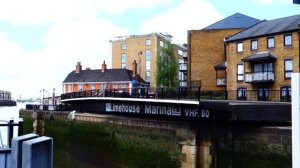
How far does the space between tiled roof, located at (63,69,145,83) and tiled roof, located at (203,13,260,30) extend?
25.3 m

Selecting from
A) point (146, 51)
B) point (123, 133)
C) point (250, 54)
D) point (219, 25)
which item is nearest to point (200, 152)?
point (123, 133)

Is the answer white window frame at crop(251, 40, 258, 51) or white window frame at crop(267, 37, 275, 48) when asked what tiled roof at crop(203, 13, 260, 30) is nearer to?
white window frame at crop(251, 40, 258, 51)

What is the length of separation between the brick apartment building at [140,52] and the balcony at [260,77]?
159 feet

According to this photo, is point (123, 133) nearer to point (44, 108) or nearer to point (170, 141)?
point (170, 141)

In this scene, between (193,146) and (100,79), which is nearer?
(193,146)

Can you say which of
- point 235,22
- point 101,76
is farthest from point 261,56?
point 101,76

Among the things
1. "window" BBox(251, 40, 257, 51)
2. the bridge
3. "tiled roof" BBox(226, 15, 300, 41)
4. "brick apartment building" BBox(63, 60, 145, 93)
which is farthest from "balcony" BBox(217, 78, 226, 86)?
"brick apartment building" BBox(63, 60, 145, 93)

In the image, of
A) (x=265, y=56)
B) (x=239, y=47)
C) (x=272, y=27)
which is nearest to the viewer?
(x=265, y=56)

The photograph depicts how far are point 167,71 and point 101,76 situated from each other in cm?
2075

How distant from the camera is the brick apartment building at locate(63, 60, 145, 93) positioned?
7612cm

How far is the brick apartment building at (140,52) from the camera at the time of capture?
298 ft

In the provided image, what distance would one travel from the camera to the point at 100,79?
257ft

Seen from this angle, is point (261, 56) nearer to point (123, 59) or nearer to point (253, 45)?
point (253, 45)

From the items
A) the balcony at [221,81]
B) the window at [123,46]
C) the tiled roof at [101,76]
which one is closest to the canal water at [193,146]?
the balcony at [221,81]
